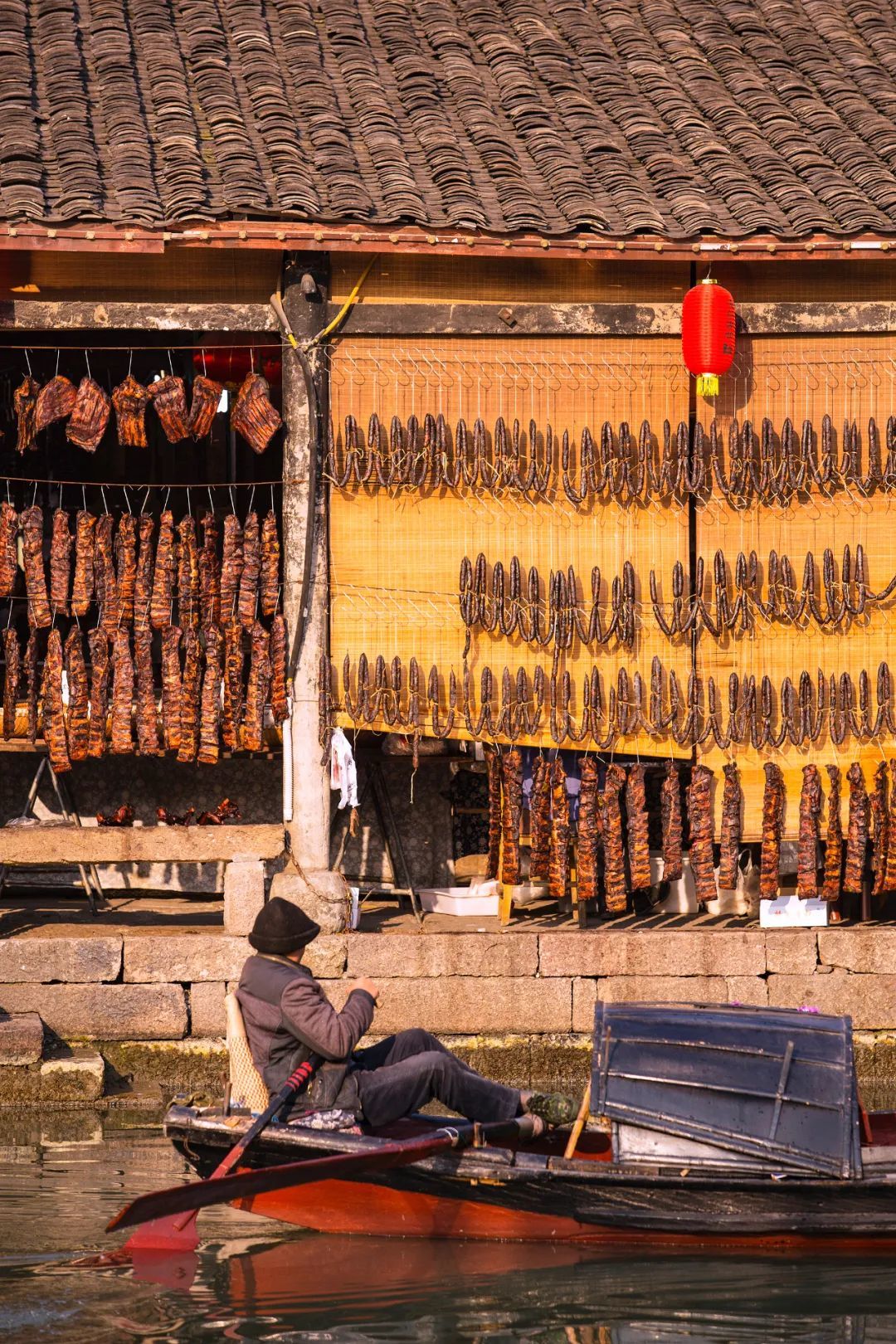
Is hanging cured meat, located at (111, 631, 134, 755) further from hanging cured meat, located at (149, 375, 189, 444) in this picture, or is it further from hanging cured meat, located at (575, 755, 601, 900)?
hanging cured meat, located at (575, 755, 601, 900)

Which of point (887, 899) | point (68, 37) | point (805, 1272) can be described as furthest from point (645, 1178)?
point (68, 37)

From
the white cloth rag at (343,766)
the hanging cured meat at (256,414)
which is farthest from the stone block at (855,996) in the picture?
the hanging cured meat at (256,414)

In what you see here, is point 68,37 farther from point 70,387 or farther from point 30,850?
point 30,850

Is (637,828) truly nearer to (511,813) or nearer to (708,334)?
(511,813)

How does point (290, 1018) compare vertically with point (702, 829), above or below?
below

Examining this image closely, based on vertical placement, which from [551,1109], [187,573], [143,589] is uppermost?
[187,573]

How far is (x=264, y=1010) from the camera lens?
32.7ft

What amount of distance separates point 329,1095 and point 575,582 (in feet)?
15.6

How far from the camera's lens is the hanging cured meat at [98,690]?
1323 cm

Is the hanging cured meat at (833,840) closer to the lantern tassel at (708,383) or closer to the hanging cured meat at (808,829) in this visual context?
the hanging cured meat at (808,829)

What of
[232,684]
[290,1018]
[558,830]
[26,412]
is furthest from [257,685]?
[290,1018]

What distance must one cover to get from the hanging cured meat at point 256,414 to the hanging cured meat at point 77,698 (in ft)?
5.86

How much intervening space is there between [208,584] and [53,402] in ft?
5.32

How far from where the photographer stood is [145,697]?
43.4 ft
